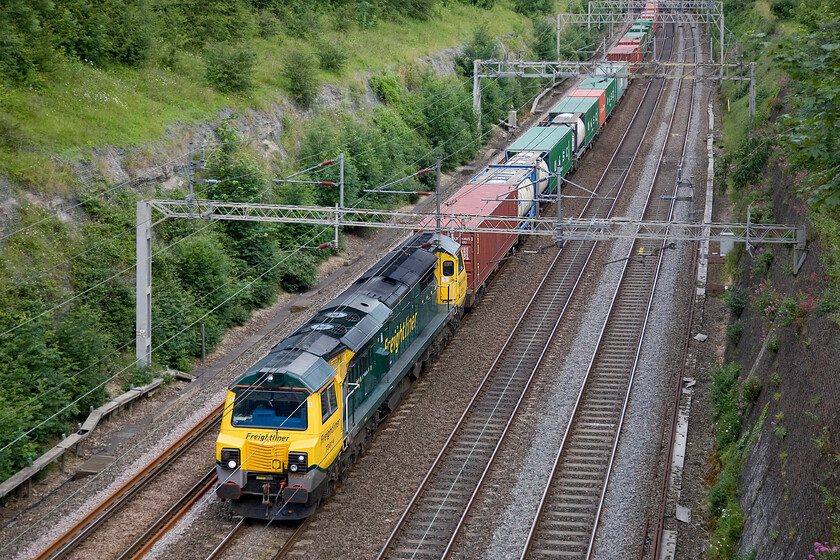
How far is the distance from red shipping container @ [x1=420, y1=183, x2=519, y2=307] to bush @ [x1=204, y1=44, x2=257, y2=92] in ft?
36.3

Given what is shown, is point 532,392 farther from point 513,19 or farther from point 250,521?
point 513,19

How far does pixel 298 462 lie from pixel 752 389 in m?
11.1

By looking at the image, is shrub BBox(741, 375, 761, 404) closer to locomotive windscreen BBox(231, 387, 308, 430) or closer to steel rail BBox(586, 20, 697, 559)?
steel rail BBox(586, 20, 697, 559)

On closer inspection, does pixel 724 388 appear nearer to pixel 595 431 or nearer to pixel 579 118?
pixel 595 431

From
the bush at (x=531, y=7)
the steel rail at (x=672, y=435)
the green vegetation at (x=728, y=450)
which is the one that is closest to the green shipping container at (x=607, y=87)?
the steel rail at (x=672, y=435)

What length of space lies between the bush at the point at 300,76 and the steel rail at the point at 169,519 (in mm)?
26539

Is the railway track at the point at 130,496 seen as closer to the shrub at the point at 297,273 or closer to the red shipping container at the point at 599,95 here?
the shrub at the point at 297,273

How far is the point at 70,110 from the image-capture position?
31.9 metres

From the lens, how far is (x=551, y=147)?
42.5 metres

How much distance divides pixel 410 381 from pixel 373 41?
37.0 meters

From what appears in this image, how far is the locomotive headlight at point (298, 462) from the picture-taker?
18625 mm

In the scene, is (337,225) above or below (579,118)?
below

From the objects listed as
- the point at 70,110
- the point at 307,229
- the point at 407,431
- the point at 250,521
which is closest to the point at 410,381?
the point at 407,431

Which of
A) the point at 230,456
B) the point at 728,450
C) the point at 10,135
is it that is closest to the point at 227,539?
the point at 230,456
